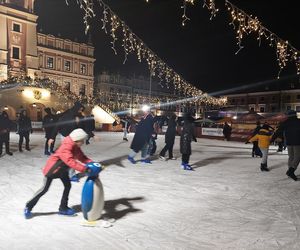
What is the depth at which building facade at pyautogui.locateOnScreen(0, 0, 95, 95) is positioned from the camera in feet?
135

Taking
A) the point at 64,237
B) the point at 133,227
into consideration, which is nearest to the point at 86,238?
the point at 64,237

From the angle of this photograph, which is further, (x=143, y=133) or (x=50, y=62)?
(x=50, y=62)

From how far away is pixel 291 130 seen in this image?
8469mm

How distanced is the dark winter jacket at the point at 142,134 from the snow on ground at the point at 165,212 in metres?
1.36

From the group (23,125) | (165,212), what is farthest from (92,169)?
(23,125)

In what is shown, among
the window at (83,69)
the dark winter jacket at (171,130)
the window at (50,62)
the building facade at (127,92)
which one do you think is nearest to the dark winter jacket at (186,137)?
the dark winter jacket at (171,130)

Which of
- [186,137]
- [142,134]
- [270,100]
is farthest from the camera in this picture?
[270,100]

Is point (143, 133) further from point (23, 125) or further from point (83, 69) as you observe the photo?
point (83, 69)

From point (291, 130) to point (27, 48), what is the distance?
136ft

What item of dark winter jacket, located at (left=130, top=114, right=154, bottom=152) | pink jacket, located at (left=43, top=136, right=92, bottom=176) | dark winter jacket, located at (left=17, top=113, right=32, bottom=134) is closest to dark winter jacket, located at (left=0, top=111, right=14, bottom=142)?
dark winter jacket, located at (left=17, top=113, right=32, bottom=134)

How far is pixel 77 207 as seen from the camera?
5711 millimetres

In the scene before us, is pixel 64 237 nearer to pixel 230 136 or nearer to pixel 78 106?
pixel 78 106

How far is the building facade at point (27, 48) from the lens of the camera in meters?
41.3

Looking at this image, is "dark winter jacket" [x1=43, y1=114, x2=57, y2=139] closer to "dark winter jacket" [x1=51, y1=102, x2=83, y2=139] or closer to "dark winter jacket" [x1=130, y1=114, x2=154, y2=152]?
"dark winter jacket" [x1=130, y1=114, x2=154, y2=152]
